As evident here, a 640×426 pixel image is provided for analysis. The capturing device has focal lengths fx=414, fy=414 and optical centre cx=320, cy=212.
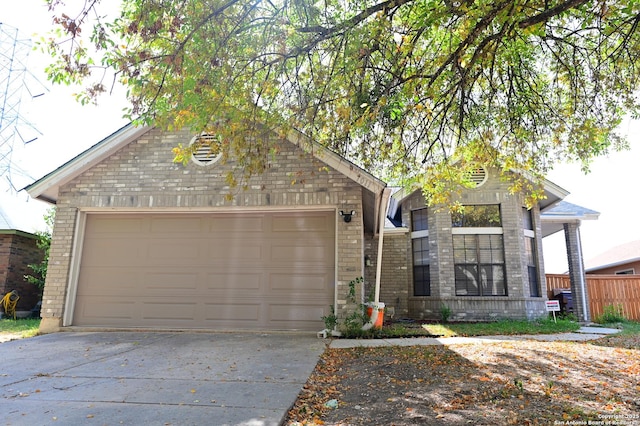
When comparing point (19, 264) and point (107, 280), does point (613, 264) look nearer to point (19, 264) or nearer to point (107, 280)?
point (107, 280)

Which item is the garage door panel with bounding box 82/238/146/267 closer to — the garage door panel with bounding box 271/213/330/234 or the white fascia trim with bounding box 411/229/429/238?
the garage door panel with bounding box 271/213/330/234

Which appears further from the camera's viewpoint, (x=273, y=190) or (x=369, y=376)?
(x=273, y=190)

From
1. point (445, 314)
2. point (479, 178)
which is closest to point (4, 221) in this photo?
point (445, 314)

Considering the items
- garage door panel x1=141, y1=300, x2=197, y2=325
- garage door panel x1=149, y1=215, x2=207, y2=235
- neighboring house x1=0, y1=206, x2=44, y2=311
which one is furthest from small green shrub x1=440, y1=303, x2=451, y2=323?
neighboring house x1=0, y1=206, x2=44, y2=311

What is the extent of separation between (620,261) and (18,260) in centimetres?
2458

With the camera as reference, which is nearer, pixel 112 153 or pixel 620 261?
pixel 112 153

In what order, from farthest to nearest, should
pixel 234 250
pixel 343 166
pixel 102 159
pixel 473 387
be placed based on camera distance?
pixel 102 159
pixel 234 250
pixel 343 166
pixel 473 387

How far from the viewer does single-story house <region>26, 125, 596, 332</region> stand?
27.1 ft

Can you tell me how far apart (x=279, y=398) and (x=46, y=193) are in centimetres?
803

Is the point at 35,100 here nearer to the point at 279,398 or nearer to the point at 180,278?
the point at 180,278

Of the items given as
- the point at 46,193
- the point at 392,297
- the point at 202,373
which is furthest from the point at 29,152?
the point at 202,373

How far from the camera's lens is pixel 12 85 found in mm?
20031

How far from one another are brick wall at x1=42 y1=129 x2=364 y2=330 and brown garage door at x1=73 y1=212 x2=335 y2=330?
14.0 inches

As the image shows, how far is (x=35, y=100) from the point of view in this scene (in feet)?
68.6
